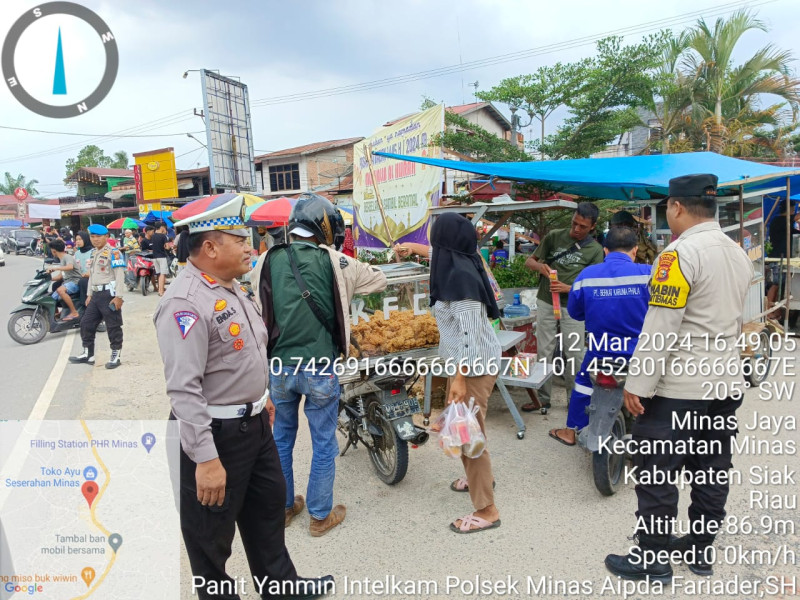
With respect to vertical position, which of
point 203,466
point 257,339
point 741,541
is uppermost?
point 257,339

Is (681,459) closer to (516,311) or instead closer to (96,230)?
(516,311)

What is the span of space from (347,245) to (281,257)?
7.89 m

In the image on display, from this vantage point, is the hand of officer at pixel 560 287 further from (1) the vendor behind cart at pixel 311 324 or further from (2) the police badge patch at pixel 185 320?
(2) the police badge patch at pixel 185 320

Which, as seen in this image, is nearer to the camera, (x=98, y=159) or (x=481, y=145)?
(x=481, y=145)

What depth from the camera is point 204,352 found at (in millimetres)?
2006

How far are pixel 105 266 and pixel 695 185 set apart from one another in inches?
269

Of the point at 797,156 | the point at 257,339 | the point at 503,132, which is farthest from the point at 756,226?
the point at 503,132

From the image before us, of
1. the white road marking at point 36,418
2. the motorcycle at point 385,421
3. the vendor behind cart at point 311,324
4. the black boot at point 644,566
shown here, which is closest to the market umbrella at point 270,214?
the white road marking at point 36,418

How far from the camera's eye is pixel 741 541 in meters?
2.88

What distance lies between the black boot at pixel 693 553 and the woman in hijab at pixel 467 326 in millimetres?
947

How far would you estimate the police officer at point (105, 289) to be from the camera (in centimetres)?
682

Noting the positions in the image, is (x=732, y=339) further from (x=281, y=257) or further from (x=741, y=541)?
(x=281, y=257)

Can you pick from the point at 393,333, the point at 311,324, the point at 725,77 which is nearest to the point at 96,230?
the point at 393,333

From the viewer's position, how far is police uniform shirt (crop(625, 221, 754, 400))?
2.40 m
